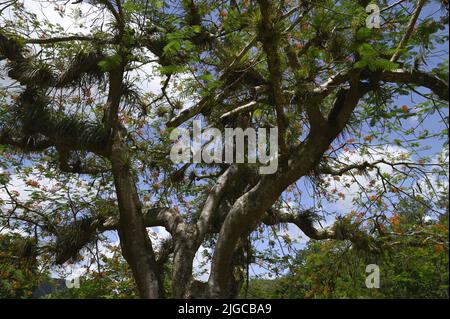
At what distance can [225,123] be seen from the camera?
5.61m

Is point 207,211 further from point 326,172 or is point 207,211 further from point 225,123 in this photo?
point 326,172

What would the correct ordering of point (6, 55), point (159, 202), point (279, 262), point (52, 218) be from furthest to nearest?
point (279, 262)
point (159, 202)
point (52, 218)
point (6, 55)

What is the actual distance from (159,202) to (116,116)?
63.5 inches

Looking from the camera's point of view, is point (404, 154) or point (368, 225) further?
point (404, 154)

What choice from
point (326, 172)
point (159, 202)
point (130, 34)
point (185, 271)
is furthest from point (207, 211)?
point (130, 34)

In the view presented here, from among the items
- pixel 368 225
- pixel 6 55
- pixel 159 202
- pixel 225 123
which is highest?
pixel 6 55

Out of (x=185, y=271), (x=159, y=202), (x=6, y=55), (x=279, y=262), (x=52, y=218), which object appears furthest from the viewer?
(x=279, y=262)

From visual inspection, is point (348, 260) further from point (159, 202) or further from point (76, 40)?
point (76, 40)

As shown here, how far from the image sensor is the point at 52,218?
19.5 feet

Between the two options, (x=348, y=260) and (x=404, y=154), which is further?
(x=404, y=154)

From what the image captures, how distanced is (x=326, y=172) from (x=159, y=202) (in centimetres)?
249

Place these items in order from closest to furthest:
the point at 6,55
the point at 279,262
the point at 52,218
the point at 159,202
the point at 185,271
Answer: the point at 185,271, the point at 6,55, the point at 52,218, the point at 159,202, the point at 279,262

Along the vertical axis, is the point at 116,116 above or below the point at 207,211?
above

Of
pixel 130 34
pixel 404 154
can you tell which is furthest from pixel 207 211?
pixel 404 154
